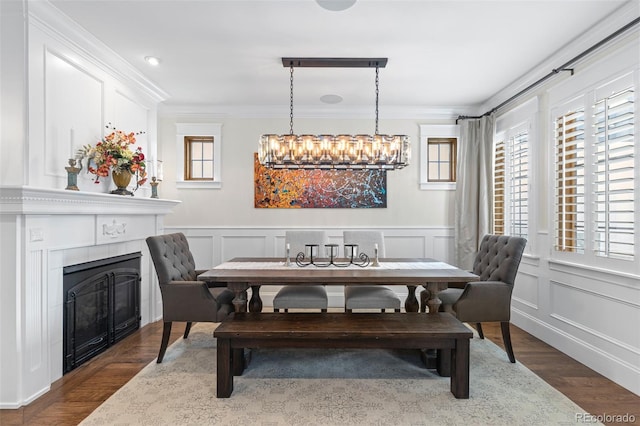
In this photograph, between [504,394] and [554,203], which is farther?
[554,203]

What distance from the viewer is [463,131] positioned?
16.0 ft

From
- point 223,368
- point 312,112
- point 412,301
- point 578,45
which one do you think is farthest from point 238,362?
point 578,45

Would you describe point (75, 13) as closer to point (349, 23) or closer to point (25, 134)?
point (25, 134)

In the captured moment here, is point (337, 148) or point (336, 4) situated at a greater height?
point (336, 4)

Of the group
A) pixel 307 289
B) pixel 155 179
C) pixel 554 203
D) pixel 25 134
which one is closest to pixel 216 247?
pixel 155 179

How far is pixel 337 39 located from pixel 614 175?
238cm

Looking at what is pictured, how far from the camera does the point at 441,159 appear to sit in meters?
5.16

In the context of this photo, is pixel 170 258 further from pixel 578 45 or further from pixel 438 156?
pixel 578 45

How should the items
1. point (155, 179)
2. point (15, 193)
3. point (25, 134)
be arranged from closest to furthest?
point (15, 193)
point (25, 134)
point (155, 179)

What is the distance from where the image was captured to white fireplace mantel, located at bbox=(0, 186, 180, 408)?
239cm

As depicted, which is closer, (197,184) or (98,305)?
(98,305)

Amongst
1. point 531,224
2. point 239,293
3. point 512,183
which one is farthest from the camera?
point 512,183

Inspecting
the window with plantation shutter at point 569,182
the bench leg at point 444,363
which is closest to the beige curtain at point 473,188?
the window with plantation shutter at point 569,182

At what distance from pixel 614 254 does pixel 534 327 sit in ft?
4.26
